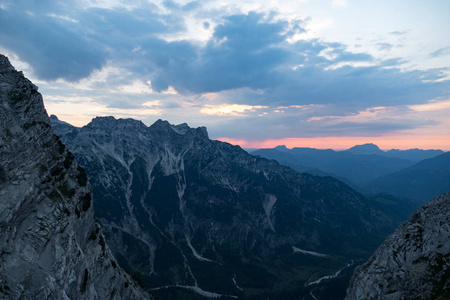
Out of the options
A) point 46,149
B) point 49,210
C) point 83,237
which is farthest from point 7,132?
point 83,237

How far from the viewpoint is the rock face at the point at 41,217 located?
65.9m

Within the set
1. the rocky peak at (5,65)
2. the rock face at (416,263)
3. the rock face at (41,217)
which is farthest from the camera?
the rocky peak at (5,65)

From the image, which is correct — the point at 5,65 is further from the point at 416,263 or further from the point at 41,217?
the point at 416,263

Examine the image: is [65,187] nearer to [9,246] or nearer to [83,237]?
[83,237]

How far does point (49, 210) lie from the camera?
269ft

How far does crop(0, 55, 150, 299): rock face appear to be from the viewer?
65.9 m

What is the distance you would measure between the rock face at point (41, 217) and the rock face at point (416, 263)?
7889 cm

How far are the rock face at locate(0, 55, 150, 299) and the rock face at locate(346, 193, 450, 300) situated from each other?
259ft

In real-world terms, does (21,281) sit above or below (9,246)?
below

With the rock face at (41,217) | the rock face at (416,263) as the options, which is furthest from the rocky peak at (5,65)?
the rock face at (416,263)

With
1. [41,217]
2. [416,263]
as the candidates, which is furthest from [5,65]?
[416,263]

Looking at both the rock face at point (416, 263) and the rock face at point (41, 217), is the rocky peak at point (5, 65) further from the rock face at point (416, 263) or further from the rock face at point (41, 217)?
the rock face at point (416, 263)

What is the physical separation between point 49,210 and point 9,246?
1701cm

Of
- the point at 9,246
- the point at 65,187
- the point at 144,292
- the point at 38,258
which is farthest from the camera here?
the point at 144,292
